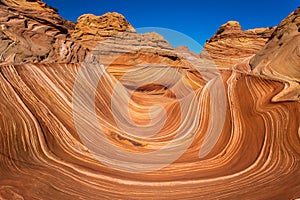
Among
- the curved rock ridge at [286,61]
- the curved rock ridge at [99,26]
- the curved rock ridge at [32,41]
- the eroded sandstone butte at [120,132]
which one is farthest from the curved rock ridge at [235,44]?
the curved rock ridge at [32,41]

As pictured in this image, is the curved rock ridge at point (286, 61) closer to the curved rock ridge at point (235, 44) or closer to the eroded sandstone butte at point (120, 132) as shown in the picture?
the eroded sandstone butte at point (120, 132)

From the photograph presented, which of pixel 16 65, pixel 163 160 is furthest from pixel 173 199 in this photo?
pixel 16 65

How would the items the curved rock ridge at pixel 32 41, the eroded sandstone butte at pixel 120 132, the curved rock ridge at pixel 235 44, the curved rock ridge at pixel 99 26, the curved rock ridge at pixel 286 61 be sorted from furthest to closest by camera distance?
the curved rock ridge at pixel 235 44 → the curved rock ridge at pixel 99 26 → the curved rock ridge at pixel 286 61 → the curved rock ridge at pixel 32 41 → the eroded sandstone butte at pixel 120 132

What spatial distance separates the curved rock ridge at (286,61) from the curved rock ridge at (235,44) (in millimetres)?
8589

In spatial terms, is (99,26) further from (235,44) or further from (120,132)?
(120,132)

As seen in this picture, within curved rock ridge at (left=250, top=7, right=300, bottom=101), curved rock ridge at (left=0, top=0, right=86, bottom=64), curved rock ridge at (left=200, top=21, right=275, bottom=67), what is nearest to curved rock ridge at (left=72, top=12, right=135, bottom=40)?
curved rock ridge at (left=200, top=21, right=275, bottom=67)

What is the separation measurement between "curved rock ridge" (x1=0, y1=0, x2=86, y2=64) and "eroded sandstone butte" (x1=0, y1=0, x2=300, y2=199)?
0.03 metres

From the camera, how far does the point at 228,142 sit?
4102mm

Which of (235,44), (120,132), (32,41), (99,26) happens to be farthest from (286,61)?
(235,44)

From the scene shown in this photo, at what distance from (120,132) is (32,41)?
2.72 meters

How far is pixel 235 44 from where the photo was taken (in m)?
18.8

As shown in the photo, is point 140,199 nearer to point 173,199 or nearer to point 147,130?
point 173,199

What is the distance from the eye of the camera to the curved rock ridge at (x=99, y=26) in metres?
13.9

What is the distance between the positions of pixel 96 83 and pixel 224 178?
3.59 metres
